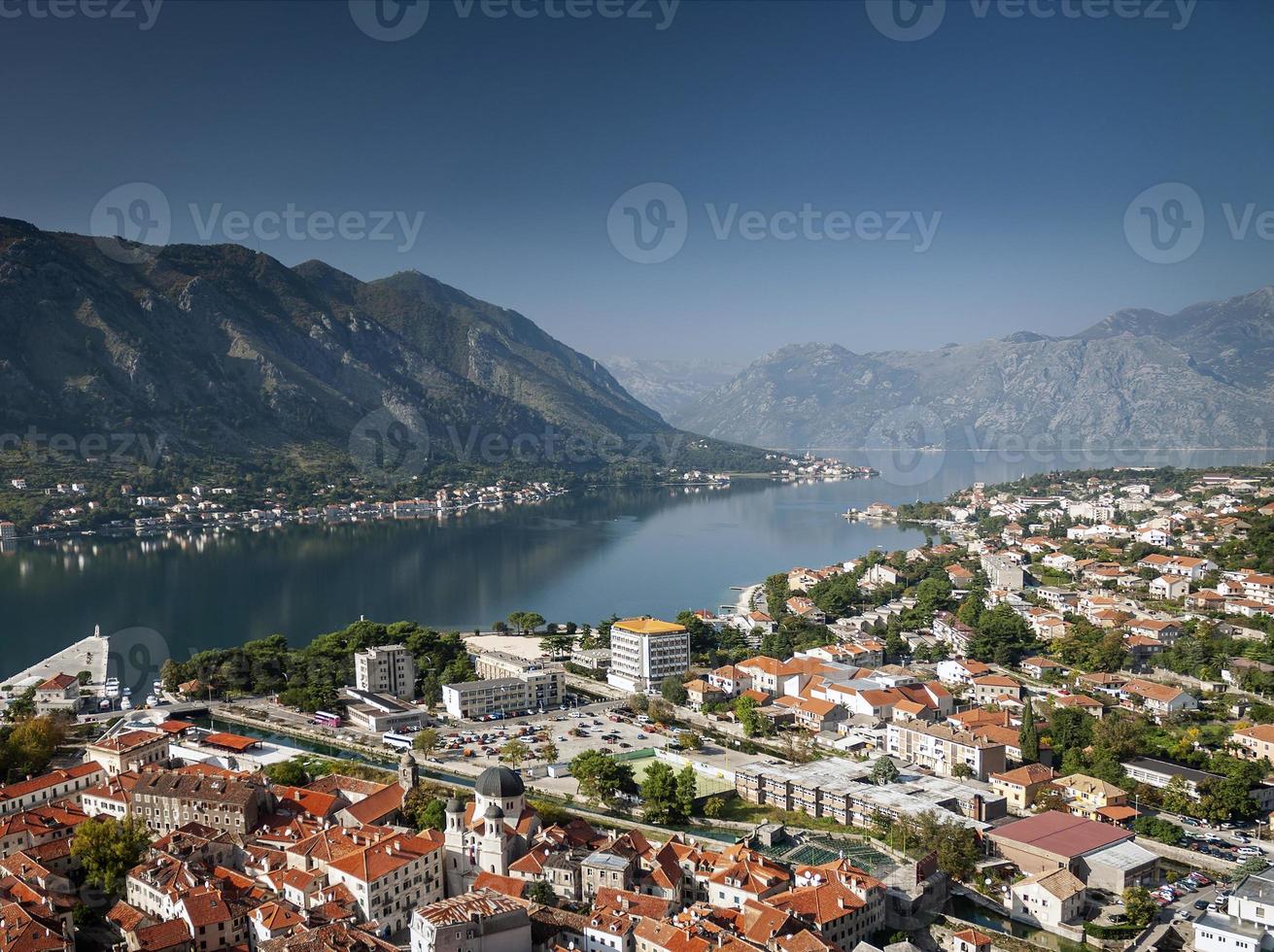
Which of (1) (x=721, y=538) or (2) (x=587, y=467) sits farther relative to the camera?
(2) (x=587, y=467)

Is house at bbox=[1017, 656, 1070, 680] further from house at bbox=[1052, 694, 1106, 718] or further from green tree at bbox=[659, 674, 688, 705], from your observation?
green tree at bbox=[659, 674, 688, 705]

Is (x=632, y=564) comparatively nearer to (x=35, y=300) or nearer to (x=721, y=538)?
(x=721, y=538)

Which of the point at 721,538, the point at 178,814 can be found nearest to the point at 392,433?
the point at 721,538

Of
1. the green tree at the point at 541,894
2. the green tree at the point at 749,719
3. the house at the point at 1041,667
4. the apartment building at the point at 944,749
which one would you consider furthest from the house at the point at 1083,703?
the green tree at the point at 541,894

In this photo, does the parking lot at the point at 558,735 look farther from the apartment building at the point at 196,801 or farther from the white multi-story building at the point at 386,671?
the apartment building at the point at 196,801

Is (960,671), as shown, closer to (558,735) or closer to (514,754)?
(558,735)

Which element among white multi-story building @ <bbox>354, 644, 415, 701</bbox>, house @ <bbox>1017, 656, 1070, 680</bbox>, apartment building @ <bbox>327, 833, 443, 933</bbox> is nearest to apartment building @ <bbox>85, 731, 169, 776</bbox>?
apartment building @ <bbox>327, 833, 443, 933</bbox>

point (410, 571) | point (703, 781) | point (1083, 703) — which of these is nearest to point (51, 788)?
point (703, 781)
